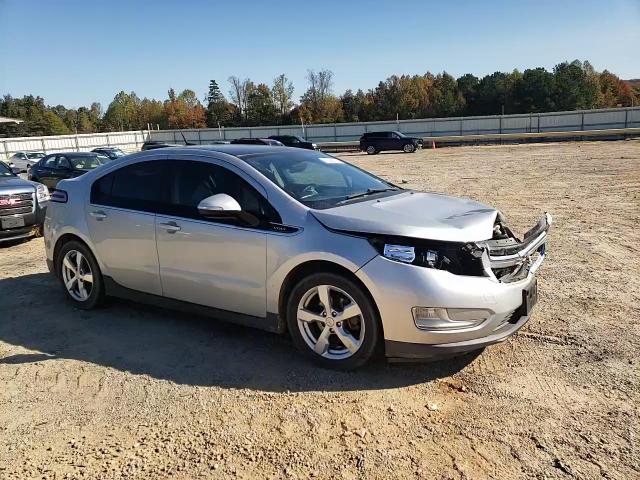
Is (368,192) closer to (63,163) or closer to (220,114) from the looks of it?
(63,163)

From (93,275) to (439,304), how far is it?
360cm

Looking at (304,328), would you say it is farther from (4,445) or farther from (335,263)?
(4,445)

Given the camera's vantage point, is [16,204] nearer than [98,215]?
No

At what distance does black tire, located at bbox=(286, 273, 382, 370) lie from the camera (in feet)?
11.9

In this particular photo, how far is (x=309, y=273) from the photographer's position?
387 centimetres

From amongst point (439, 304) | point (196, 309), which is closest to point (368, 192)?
point (439, 304)

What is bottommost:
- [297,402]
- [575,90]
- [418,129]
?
[297,402]

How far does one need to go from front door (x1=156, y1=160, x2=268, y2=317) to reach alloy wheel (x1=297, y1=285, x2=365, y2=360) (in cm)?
39

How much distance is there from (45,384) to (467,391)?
10.1 feet

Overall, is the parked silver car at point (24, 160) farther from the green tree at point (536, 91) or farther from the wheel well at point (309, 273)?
the green tree at point (536, 91)

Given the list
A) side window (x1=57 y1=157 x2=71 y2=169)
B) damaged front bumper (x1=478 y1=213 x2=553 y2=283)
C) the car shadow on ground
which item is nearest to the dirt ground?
the car shadow on ground

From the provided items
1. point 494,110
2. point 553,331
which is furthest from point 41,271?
point 494,110

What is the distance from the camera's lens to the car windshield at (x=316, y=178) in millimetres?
4266

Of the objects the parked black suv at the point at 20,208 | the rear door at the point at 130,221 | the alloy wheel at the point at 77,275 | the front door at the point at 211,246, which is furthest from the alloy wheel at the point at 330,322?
the parked black suv at the point at 20,208
